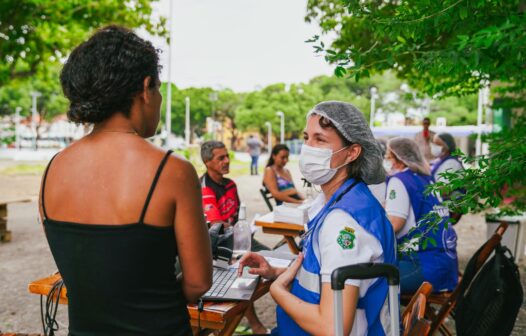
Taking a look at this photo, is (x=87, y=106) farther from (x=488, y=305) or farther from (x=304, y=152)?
(x=488, y=305)

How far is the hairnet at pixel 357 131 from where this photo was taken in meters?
1.96

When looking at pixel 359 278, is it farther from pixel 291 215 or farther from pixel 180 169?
pixel 291 215

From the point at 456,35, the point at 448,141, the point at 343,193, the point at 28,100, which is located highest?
the point at 28,100

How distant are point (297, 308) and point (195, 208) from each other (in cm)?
62

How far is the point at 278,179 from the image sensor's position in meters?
7.04

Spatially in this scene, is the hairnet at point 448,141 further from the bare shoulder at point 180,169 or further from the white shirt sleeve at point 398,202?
the bare shoulder at point 180,169

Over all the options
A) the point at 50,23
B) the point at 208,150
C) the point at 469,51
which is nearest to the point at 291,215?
the point at 208,150

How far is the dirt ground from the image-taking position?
4.34 metres

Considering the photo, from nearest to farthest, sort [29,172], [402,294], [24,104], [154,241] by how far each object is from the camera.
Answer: [154,241], [402,294], [29,172], [24,104]

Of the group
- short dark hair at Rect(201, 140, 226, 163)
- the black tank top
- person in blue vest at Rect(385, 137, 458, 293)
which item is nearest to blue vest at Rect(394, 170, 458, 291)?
person in blue vest at Rect(385, 137, 458, 293)

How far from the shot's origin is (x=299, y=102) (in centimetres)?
5625

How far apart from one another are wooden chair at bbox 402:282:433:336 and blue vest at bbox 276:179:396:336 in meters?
0.13

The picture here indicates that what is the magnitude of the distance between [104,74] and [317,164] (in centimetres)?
97

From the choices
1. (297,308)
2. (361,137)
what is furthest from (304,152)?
(297,308)
